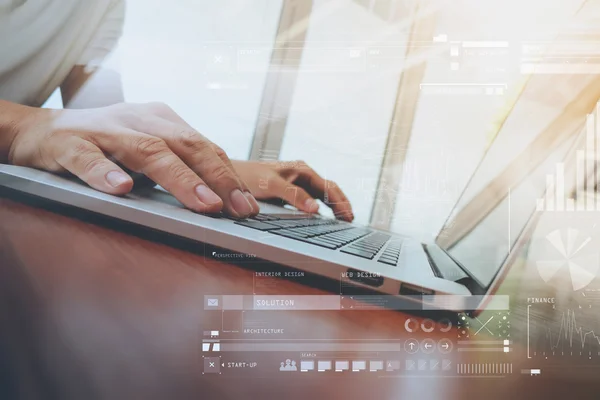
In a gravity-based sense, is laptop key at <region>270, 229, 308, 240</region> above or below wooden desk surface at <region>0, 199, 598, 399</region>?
above

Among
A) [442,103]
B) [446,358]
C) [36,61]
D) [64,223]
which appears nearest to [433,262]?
[446,358]

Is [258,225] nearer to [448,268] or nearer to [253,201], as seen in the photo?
[253,201]

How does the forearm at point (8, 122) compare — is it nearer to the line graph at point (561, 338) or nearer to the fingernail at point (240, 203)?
the fingernail at point (240, 203)

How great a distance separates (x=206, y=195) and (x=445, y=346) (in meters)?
0.41

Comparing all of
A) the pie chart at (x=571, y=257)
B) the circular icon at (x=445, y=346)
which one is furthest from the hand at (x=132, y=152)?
the pie chart at (x=571, y=257)

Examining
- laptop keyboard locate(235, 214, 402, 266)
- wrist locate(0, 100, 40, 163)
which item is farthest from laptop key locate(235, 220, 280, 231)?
wrist locate(0, 100, 40, 163)

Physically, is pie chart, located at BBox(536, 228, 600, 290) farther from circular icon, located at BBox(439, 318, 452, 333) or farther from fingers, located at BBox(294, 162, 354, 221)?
fingers, located at BBox(294, 162, 354, 221)

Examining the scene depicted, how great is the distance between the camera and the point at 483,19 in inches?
22.7

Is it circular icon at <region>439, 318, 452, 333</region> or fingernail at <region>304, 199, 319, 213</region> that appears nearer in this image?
circular icon at <region>439, 318, 452, 333</region>

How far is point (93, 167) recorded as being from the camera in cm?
51

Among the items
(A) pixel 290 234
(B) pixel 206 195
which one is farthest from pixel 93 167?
(A) pixel 290 234

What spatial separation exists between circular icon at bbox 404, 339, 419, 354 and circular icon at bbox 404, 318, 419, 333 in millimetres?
21

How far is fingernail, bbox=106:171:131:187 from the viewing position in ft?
1.65

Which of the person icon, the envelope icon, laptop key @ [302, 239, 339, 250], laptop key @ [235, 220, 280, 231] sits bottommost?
the person icon
